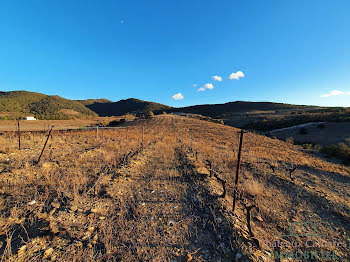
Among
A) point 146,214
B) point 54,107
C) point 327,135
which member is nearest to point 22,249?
point 146,214

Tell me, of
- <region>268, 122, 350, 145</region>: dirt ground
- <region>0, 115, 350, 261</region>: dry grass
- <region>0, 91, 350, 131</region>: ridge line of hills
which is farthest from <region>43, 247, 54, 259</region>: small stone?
<region>0, 91, 350, 131</region>: ridge line of hills

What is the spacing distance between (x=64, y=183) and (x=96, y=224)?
2.62 m

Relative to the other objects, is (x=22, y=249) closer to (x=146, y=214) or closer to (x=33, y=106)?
(x=146, y=214)

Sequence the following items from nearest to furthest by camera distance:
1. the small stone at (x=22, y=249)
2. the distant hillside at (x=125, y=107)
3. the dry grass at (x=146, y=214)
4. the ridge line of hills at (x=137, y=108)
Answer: the small stone at (x=22, y=249) → the dry grass at (x=146, y=214) → the ridge line of hills at (x=137, y=108) → the distant hillside at (x=125, y=107)

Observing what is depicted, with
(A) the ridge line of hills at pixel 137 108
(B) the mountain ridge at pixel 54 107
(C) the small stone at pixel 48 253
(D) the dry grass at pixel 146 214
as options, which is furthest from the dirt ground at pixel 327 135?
(B) the mountain ridge at pixel 54 107

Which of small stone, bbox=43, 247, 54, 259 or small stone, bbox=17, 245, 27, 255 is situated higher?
small stone, bbox=17, 245, 27, 255

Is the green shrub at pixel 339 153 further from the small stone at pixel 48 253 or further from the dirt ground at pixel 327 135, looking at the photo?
the small stone at pixel 48 253

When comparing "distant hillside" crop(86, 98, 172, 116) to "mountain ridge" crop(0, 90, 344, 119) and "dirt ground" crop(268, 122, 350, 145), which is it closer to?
"mountain ridge" crop(0, 90, 344, 119)

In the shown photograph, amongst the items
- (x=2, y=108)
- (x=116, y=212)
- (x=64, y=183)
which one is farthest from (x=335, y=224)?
(x=2, y=108)

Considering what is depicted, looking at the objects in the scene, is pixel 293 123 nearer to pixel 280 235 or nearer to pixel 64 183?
pixel 280 235

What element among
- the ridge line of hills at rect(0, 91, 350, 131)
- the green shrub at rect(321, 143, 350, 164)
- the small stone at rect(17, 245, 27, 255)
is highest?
the ridge line of hills at rect(0, 91, 350, 131)

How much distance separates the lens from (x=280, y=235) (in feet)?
10.8

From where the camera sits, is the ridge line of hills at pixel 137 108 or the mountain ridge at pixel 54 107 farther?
the mountain ridge at pixel 54 107

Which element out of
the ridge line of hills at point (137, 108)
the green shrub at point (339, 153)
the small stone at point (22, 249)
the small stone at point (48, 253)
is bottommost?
the green shrub at point (339, 153)
